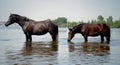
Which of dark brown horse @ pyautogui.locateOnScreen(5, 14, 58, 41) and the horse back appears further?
the horse back

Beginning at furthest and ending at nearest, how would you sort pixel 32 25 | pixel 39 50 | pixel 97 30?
1. pixel 97 30
2. pixel 32 25
3. pixel 39 50

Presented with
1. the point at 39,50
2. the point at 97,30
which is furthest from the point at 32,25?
the point at 39,50

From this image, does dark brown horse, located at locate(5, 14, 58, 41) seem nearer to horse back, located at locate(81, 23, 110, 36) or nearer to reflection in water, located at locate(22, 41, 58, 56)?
horse back, located at locate(81, 23, 110, 36)

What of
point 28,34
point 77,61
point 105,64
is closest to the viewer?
point 105,64

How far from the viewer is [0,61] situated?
12.9 meters

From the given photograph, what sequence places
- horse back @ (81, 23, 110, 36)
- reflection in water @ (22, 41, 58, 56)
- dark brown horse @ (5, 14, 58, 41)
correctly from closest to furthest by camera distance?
reflection in water @ (22, 41, 58, 56) → dark brown horse @ (5, 14, 58, 41) → horse back @ (81, 23, 110, 36)

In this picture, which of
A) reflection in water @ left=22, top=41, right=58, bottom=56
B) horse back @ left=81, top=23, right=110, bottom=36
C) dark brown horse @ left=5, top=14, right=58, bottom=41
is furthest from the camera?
horse back @ left=81, top=23, right=110, bottom=36

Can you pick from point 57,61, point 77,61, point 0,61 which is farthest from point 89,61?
point 0,61

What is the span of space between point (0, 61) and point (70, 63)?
9.50ft

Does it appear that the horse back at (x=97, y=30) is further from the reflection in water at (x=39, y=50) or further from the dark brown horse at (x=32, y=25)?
the reflection in water at (x=39, y=50)

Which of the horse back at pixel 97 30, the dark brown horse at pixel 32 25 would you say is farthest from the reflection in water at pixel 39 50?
the horse back at pixel 97 30

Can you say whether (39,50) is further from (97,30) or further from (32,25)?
(97,30)

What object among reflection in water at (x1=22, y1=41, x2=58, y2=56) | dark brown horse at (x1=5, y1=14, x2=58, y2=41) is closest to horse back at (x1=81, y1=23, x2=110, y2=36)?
dark brown horse at (x1=5, y1=14, x2=58, y2=41)

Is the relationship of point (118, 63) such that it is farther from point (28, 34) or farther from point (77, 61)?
point (28, 34)
